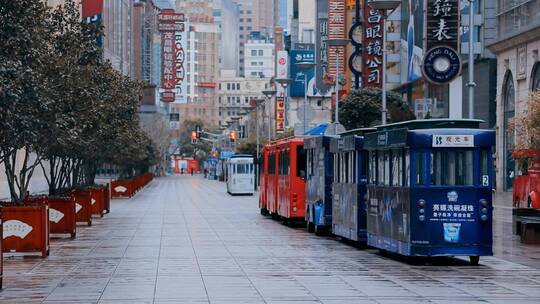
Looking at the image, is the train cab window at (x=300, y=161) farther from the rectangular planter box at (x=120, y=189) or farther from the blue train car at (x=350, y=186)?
the rectangular planter box at (x=120, y=189)

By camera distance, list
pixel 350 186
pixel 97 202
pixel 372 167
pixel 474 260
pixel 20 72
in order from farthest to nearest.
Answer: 1. pixel 97 202
2. pixel 350 186
3. pixel 372 167
4. pixel 474 260
5. pixel 20 72

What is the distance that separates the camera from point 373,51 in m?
67.1

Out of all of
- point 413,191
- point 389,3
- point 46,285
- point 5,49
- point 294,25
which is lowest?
point 46,285

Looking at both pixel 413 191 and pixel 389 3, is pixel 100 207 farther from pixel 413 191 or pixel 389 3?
pixel 413 191

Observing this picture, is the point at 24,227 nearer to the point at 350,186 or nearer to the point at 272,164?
the point at 350,186

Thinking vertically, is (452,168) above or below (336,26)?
below

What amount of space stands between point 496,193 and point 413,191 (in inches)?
1917

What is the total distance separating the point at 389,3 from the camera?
40.8 metres

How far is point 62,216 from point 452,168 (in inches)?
523

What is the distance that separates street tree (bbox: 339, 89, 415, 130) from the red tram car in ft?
66.6

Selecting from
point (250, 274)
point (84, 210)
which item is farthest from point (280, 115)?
point (250, 274)

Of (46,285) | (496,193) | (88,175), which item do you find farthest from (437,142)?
(496,193)

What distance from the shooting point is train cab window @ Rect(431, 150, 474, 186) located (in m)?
22.7

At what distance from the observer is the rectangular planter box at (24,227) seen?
2448 cm
